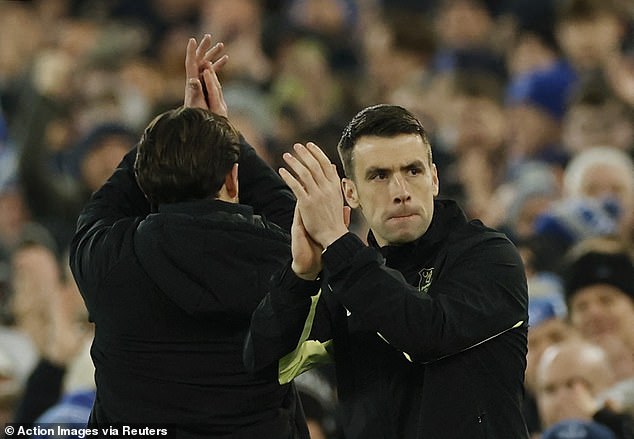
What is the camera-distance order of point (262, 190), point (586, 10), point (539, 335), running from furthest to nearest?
point (586, 10)
point (539, 335)
point (262, 190)

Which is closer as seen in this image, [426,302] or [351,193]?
[426,302]

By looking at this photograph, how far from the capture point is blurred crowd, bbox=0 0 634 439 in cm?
660

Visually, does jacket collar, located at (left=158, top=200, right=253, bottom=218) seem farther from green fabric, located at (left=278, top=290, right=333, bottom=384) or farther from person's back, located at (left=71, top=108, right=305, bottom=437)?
green fabric, located at (left=278, top=290, right=333, bottom=384)

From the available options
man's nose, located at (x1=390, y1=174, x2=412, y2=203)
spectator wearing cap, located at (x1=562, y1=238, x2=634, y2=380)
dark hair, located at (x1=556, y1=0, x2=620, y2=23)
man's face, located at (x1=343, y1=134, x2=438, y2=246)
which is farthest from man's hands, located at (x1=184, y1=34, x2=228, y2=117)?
dark hair, located at (x1=556, y1=0, x2=620, y2=23)

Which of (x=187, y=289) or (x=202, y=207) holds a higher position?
(x=202, y=207)

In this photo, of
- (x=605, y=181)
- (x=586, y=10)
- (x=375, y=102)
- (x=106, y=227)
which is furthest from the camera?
(x=375, y=102)

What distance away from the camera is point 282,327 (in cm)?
382

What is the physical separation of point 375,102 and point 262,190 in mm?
6131

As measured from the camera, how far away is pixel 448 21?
39.3 feet

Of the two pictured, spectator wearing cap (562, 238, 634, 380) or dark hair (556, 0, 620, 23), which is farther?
dark hair (556, 0, 620, 23)

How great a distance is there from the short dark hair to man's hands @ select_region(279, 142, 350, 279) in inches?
13.8

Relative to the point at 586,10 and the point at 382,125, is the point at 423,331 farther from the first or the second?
the point at 586,10

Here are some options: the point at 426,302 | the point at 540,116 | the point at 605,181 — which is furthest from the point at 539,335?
the point at 540,116

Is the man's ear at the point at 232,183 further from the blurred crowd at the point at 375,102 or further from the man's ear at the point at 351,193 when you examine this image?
the blurred crowd at the point at 375,102
